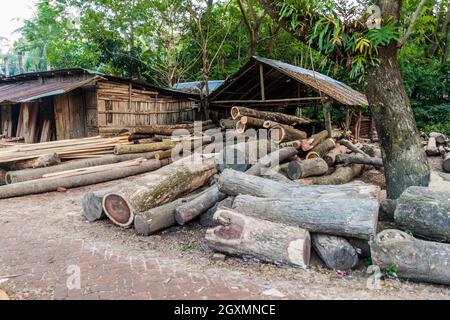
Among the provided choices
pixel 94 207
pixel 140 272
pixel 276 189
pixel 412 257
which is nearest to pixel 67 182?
pixel 94 207

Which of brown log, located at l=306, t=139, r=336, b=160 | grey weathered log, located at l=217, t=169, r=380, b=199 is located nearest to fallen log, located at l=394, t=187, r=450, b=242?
grey weathered log, located at l=217, t=169, r=380, b=199

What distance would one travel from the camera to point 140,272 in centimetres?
382

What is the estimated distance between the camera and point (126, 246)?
4.73 metres

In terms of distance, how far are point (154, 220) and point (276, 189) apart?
1983mm

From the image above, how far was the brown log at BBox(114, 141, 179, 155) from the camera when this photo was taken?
391 inches

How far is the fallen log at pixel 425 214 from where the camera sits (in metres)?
3.95

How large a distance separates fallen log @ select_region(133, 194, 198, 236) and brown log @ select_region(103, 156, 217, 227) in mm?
199

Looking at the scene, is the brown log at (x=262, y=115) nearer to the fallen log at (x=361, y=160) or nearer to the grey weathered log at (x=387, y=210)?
the fallen log at (x=361, y=160)

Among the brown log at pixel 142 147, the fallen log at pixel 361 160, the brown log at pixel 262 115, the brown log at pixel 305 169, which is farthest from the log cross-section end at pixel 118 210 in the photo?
the fallen log at pixel 361 160

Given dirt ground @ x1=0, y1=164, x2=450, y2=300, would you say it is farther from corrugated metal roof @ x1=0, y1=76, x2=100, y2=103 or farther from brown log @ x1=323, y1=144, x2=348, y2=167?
corrugated metal roof @ x1=0, y1=76, x2=100, y2=103

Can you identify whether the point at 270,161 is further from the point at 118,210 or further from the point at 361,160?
the point at 118,210

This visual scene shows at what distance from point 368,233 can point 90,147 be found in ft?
26.6

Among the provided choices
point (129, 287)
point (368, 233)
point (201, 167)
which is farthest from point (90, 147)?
point (368, 233)

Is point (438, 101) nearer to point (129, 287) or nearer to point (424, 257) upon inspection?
point (424, 257)
